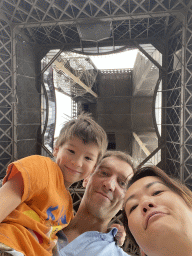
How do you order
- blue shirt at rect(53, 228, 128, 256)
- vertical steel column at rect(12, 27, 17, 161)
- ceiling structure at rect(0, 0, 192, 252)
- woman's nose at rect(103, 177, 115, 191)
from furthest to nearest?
1. vertical steel column at rect(12, 27, 17, 161)
2. ceiling structure at rect(0, 0, 192, 252)
3. woman's nose at rect(103, 177, 115, 191)
4. blue shirt at rect(53, 228, 128, 256)

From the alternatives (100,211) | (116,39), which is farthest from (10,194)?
(116,39)

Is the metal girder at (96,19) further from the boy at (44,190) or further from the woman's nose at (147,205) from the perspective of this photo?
the woman's nose at (147,205)

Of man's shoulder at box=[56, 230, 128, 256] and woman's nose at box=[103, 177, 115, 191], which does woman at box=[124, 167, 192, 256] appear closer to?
woman's nose at box=[103, 177, 115, 191]

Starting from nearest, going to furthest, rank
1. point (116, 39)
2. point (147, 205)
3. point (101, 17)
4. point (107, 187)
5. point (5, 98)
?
point (147, 205) < point (107, 187) < point (101, 17) < point (5, 98) < point (116, 39)

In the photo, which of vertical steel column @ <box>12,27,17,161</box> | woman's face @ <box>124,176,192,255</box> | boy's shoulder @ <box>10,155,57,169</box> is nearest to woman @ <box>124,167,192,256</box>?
woman's face @ <box>124,176,192,255</box>

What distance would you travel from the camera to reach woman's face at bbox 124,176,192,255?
1.06 metres

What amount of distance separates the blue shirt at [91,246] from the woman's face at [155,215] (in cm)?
95

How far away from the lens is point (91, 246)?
2.10 metres

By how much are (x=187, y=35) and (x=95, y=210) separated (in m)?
7.55

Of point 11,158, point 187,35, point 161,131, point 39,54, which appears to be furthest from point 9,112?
point 187,35

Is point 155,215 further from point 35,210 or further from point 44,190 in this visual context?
point 35,210

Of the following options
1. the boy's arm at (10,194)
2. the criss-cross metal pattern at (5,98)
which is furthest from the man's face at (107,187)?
the criss-cross metal pattern at (5,98)

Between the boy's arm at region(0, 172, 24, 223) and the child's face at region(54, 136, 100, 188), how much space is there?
1.97ft

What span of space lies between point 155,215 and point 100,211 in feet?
4.45
